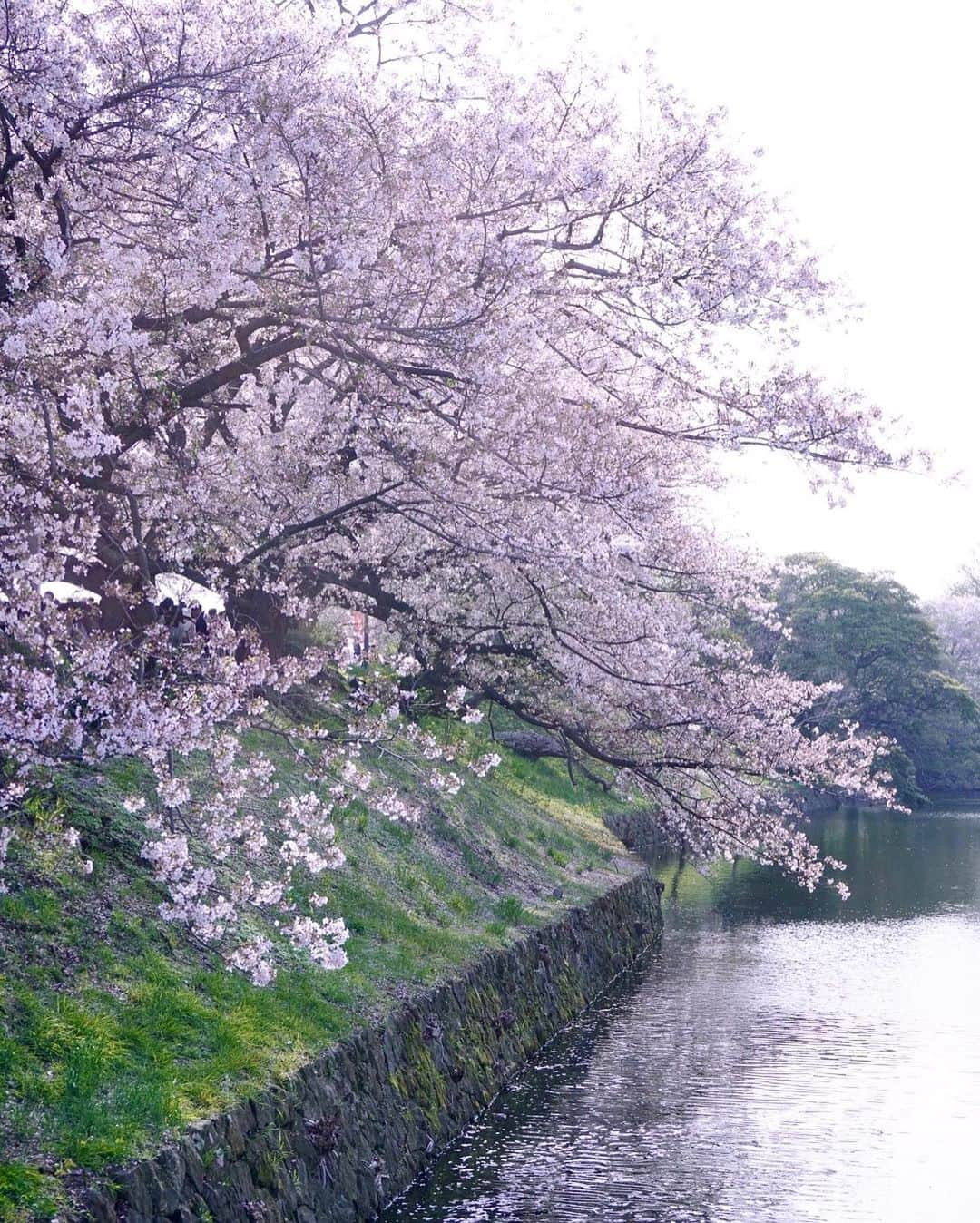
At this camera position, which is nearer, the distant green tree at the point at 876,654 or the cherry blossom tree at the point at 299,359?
the cherry blossom tree at the point at 299,359

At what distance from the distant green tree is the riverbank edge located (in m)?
49.1

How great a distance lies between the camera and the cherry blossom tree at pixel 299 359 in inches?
368

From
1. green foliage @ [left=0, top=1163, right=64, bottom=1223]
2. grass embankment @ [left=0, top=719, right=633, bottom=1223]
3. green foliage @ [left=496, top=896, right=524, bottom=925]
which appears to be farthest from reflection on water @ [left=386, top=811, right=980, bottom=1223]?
green foliage @ [left=0, top=1163, right=64, bottom=1223]

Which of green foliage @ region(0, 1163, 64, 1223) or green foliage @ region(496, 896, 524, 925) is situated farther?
green foliage @ region(496, 896, 524, 925)

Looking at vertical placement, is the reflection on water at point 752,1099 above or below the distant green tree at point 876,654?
below

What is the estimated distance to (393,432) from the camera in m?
13.6

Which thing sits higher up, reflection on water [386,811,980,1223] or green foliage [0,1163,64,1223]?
green foliage [0,1163,64,1223]

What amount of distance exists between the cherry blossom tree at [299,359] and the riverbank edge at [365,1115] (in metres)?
1.19

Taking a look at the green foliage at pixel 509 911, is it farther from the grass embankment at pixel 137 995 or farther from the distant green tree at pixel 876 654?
the distant green tree at pixel 876 654

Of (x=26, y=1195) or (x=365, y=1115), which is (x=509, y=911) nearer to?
(x=365, y=1115)

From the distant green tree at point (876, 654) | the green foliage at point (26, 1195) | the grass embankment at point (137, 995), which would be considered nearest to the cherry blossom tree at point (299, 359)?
the grass embankment at point (137, 995)

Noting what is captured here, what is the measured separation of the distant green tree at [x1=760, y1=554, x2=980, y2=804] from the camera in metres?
64.6

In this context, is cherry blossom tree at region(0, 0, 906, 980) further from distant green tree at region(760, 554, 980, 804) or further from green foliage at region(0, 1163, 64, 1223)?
distant green tree at region(760, 554, 980, 804)

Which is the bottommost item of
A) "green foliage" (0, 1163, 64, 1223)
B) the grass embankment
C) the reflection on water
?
the reflection on water
